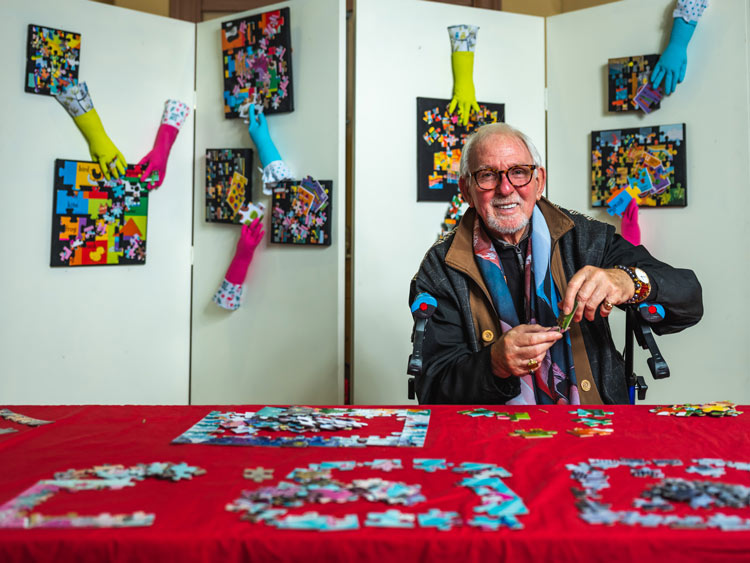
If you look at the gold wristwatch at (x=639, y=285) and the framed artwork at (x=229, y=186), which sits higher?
the framed artwork at (x=229, y=186)

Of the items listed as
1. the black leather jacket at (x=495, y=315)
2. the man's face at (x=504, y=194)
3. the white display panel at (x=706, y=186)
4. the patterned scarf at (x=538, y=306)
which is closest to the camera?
the black leather jacket at (x=495, y=315)

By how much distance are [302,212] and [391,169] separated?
0.43 meters

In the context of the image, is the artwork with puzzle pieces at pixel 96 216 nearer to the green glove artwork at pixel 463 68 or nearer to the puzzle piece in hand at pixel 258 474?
the green glove artwork at pixel 463 68

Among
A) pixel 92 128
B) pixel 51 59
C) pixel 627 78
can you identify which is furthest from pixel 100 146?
pixel 627 78

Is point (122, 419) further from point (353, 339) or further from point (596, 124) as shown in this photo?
point (596, 124)

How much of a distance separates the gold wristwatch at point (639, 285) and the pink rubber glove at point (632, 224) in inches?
45.4

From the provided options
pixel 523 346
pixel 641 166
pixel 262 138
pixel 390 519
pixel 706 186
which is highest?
pixel 262 138

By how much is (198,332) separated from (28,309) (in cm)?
75

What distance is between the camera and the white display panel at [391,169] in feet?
10.1

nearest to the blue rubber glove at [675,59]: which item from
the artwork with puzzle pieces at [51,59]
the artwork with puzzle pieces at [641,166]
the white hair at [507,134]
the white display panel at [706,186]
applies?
the white display panel at [706,186]

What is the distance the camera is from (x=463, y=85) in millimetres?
3145

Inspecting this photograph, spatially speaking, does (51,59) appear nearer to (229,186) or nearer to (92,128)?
(92,128)

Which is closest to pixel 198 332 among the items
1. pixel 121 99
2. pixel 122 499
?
pixel 121 99

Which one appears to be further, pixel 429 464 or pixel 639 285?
pixel 639 285
